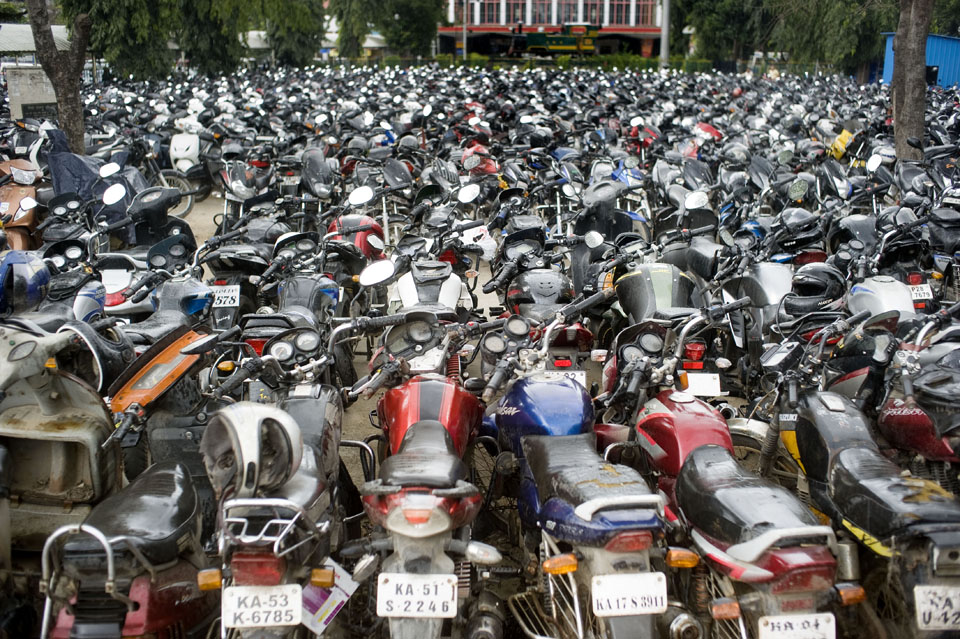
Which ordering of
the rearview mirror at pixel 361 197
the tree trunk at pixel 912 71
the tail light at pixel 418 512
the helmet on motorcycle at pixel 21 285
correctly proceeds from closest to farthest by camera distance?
the tail light at pixel 418 512
the helmet on motorcycle at pixel 21 285
the rearview mirror at pixel 361 197
the tree trunk at pixel 912 71

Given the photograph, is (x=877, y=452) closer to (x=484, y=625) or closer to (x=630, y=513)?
(x=630, y=513)

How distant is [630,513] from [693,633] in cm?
50

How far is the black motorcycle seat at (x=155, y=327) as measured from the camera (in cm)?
431

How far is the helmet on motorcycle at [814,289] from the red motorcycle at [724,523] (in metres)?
1.44

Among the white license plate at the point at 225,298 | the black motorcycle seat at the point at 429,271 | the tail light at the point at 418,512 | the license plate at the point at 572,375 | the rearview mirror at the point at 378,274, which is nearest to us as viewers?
the tail light at the point at 418,512

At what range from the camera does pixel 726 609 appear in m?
2.57

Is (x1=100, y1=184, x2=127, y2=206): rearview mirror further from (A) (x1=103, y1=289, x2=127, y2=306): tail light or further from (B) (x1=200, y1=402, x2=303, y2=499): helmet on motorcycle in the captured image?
(B) (x1=200, y1=402, x2=303, y2=499): helmet on motorcycle

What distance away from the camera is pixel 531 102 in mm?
18719

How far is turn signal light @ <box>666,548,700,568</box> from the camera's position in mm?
2707

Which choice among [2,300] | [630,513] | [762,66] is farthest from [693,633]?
[762,66]

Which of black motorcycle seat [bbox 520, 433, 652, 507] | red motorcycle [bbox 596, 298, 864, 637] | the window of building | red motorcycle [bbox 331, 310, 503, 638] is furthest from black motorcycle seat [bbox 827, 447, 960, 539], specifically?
the window of building

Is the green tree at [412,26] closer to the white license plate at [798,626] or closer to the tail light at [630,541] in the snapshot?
the tail light at [630,541]

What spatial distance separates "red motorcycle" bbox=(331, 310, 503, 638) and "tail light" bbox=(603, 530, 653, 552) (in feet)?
1.26

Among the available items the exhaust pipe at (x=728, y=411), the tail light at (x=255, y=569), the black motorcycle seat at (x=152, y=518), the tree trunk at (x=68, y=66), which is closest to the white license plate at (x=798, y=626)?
the tail light at (x=255, y=569)
